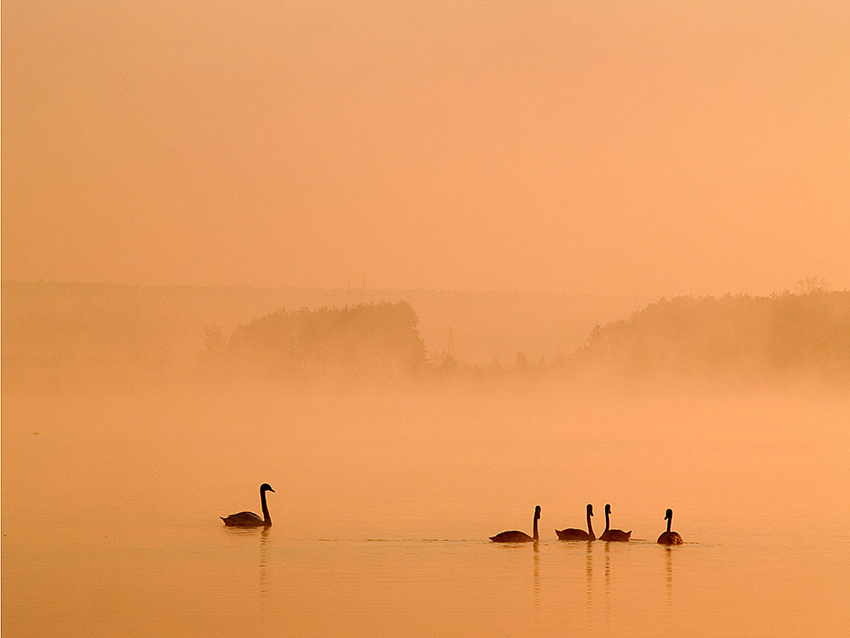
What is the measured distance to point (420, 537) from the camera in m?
17.6

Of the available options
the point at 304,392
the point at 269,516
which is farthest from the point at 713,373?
the point at 269,516

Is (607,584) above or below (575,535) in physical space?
below

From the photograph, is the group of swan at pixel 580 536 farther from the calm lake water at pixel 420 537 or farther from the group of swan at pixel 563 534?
the calm lake water at pixel 420 537

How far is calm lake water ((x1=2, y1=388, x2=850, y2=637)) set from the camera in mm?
13227

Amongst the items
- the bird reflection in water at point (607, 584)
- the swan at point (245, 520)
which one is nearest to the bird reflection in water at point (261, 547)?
the swan at point (245, 520)

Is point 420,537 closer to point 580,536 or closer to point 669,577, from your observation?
point 580,536

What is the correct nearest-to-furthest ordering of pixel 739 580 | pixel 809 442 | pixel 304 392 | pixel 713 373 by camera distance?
pixel 739 580 < pixel 809 442 < pixel 304 392 < pixel 713 373

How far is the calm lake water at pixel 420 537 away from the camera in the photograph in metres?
13.2

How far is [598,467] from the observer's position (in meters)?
28.5

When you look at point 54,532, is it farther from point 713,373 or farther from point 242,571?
point 713,373

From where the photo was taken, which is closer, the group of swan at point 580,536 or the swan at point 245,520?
the group of swan at point 580,536

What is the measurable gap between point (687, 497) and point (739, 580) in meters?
7.99

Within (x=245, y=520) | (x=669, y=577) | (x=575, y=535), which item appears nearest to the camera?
(x=669, y=577)

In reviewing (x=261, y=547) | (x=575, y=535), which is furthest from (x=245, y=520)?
(x=575, y=535)
